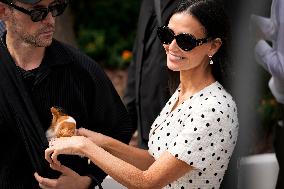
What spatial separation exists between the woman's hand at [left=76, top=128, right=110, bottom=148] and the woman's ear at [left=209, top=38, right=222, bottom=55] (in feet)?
1.76

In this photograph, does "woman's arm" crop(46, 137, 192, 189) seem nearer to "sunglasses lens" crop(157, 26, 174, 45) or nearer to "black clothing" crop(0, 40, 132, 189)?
"black clothing" crop(0, 40, 132, 189)

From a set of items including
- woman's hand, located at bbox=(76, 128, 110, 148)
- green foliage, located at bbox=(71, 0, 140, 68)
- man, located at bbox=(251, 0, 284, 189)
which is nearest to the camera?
woman's hand, located at bbox=(76, 128, 110, 148)

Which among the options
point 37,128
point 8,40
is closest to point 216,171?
point 37,128

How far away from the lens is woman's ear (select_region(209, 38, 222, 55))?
2.72 m

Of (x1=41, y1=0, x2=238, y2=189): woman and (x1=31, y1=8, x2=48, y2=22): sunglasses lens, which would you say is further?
(x1=31, y1=8, x2=48, y2=22): sunglasses lens

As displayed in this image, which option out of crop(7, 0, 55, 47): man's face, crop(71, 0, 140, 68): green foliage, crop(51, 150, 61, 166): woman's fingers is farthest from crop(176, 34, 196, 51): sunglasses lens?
crop(71, 0, 140, 68): green foliage

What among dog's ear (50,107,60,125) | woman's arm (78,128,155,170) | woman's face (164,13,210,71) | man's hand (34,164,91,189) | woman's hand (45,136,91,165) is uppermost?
woman's face (164,13,210,71)

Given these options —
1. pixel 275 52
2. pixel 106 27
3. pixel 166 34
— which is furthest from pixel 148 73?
pixel 106 27

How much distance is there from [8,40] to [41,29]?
0.20 meters

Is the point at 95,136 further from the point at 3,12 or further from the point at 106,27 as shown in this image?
the point at 106,27

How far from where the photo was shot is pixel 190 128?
2627 mm

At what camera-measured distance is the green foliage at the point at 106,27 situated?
28.5 feet

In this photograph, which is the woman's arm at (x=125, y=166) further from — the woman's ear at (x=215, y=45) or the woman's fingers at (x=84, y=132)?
the woman's ear at (x=215, y=45)

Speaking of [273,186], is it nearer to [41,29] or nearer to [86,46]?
[41,29]
